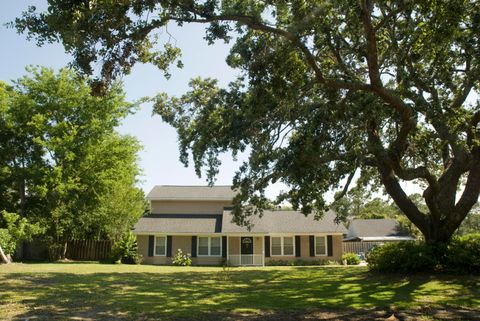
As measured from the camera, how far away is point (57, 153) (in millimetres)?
32906

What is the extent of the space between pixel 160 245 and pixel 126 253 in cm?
259

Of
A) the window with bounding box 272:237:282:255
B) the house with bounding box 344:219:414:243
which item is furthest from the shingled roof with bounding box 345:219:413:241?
the window with bounding box 272:237:282:255

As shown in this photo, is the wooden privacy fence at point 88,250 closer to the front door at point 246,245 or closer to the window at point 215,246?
the window at point 215,246

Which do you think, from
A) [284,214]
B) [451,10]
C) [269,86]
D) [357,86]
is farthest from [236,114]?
[284,214]

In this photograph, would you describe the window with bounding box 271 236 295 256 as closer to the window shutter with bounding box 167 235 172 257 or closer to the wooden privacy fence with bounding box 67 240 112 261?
the window shutter with bounding box 167 235 172 257

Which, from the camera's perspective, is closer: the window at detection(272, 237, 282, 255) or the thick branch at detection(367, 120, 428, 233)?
the thick branch at detection(367, 120, 428, 233)

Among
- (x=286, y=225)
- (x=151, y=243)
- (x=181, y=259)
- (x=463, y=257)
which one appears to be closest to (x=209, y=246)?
(x=181, y=259)

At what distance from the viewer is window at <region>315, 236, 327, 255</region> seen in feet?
112

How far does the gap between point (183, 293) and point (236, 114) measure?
6.06 meters

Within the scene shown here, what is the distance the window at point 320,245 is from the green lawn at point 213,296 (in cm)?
1611

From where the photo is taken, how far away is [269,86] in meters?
12.4

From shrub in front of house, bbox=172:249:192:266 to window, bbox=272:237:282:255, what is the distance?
6402mm

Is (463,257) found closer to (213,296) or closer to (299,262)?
(213,296)

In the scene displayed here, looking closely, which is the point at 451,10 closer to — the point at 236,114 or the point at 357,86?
the point at 357,86
